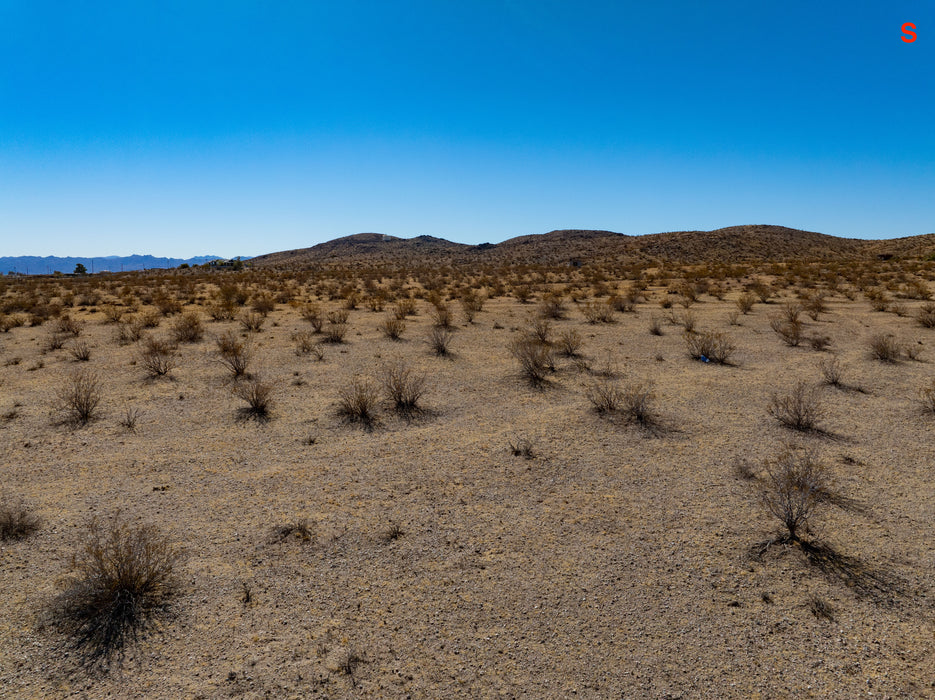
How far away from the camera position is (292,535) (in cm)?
545

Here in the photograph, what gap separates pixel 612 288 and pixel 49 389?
2718 centimetres

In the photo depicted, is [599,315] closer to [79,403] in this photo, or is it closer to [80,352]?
[79,403]

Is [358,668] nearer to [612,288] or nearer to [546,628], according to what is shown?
[546,628]

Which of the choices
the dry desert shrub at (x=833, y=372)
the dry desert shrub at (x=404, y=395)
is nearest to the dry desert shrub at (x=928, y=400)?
the dry desert shrub at (x=833, y=372)

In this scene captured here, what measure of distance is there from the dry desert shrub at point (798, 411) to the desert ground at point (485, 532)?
0.15 metres

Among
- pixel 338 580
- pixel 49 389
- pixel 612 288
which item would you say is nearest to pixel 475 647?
pixel 338 580

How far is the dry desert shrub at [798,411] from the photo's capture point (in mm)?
8273

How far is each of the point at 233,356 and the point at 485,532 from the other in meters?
9.37

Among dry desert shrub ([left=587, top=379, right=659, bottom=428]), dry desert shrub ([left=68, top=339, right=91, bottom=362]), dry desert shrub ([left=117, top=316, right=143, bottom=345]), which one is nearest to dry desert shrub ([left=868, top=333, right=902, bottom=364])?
dry desert shrub ([left=587, top=379, right=659, bottom=428])

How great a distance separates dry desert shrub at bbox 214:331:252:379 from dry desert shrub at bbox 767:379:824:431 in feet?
35.4

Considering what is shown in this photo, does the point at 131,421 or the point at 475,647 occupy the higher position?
the point at 131,421

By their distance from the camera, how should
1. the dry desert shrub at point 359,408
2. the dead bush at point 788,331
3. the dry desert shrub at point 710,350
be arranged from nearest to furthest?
1. the dry desert shrub at point 359,408
2. the dry desert shrub at point 710,350
3. the dead bush at point 788,331

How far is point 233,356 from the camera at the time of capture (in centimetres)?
1255

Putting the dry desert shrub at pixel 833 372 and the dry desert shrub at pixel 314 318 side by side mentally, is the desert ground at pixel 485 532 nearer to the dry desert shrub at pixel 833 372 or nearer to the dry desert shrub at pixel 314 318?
the dry desert shrub at pixel 833 372
